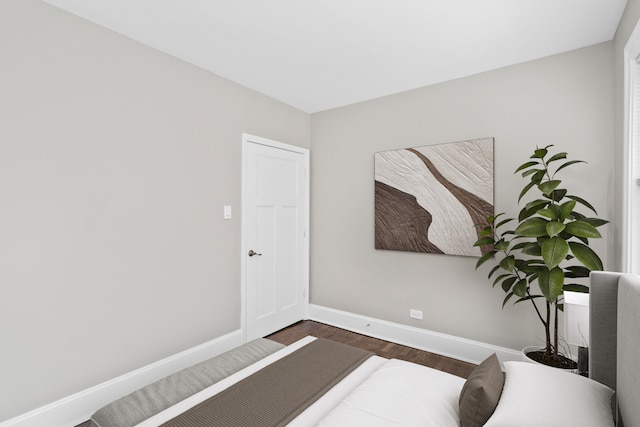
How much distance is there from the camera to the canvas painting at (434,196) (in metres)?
2.76

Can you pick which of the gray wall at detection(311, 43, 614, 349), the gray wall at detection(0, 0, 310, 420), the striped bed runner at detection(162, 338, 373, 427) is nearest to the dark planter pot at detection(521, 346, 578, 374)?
the gray wall at detection(311, 43, 614, 349)

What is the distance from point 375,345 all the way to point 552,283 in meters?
1.75

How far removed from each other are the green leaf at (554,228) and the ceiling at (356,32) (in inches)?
52.2

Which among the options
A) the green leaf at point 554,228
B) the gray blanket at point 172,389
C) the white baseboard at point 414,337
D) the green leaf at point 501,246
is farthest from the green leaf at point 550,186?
the gray blanket at point 172,389

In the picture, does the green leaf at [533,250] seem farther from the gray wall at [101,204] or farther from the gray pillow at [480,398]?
the gray wall at [101,204]

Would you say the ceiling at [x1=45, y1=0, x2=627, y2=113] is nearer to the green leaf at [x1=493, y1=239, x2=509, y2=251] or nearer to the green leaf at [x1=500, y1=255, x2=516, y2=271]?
the green leaf at [x1=493, y1=239, x2=509, y2=251]

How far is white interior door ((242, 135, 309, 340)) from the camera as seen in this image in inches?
125

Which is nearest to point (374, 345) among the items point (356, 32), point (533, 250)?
point (533, 250)

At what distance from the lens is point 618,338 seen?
3.79 feet

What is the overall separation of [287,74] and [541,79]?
2.10 metres

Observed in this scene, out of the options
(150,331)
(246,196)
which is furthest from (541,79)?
(150,331)

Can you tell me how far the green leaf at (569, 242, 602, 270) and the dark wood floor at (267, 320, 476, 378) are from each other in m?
1.30

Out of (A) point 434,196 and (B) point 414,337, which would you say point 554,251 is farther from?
(B) point 414,337

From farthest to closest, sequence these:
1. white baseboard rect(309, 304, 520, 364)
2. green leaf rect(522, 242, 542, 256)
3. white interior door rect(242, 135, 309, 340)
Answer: white interior door rect(242, 135, 309, 340), white baseboard rect(309, 304, 520, 364), green leaf rect(522, 242, 542, 256)
